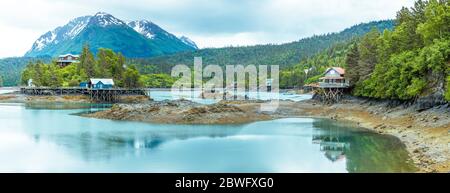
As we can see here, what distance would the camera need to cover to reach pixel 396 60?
5144 centimetres

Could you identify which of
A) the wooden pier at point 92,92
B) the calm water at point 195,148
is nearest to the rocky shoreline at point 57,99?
the wooden pier at point 92,92

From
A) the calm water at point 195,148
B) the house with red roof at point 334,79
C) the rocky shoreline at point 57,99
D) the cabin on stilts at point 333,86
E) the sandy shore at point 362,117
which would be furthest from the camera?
the rocky shoreline at point 57,99

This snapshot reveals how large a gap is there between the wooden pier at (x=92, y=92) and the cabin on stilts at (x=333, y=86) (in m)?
46.5

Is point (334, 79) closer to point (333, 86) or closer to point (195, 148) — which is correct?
point (333, 86)

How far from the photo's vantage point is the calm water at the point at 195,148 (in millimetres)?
24672

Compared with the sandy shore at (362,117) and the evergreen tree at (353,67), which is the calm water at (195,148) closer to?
the sandy shore at (362,117)

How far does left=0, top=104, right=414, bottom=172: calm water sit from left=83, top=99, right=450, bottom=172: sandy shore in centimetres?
Result: 165

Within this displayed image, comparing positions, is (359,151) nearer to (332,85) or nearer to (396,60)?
(396,60)

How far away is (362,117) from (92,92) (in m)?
62.9

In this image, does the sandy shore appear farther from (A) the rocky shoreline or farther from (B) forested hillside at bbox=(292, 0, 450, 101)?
(A) the rocky shoreline

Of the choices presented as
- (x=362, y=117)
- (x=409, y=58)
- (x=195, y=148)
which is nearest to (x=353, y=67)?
(x=362, y=117)

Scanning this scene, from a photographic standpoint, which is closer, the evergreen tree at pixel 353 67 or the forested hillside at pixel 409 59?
the forested hillside at pixel 409 59

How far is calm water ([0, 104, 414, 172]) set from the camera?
80.9ft
